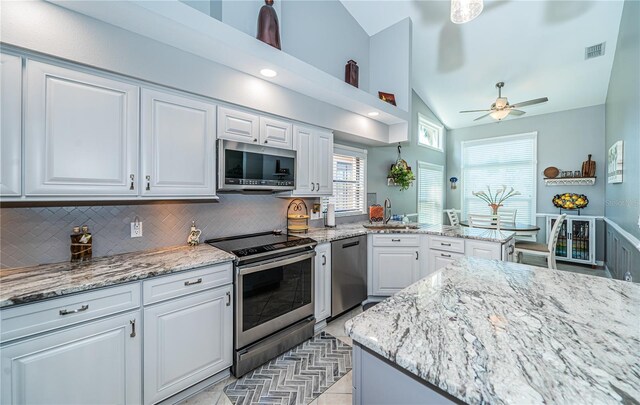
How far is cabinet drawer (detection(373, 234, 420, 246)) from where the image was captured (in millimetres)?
3176

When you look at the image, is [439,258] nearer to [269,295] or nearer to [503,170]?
[269,295]

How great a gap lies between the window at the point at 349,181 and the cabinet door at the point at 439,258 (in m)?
1.33

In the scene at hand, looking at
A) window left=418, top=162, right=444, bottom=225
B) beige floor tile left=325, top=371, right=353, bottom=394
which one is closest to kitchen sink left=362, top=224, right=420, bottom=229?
beige floor tile left=325, top=371, right=353, bottom=394

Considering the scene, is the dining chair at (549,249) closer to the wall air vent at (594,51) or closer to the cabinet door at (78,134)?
the wall air vent at (594,51)

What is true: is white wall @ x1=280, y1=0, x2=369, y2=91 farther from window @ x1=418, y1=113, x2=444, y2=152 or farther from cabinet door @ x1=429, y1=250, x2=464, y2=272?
cabinet door @ x1=429, y1=250, x2=464, y2=272

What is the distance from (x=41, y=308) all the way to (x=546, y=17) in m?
5.72

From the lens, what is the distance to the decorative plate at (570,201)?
4.89m

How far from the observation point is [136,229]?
1998mm

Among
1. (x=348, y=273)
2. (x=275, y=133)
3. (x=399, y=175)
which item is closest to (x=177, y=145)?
(x=275, y=133)

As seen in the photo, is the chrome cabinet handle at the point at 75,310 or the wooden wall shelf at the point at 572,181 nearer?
the chrome cabinet handle at the point at 75,310

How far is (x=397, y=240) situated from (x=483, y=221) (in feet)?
6.22

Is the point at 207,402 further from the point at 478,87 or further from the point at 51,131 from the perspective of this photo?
the point at 478,87

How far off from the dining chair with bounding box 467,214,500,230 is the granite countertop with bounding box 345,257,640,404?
2757mm

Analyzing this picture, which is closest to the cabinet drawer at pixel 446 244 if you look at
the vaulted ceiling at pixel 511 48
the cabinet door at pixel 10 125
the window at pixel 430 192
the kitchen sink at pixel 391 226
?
the kitchen sink at pixel 391 226
